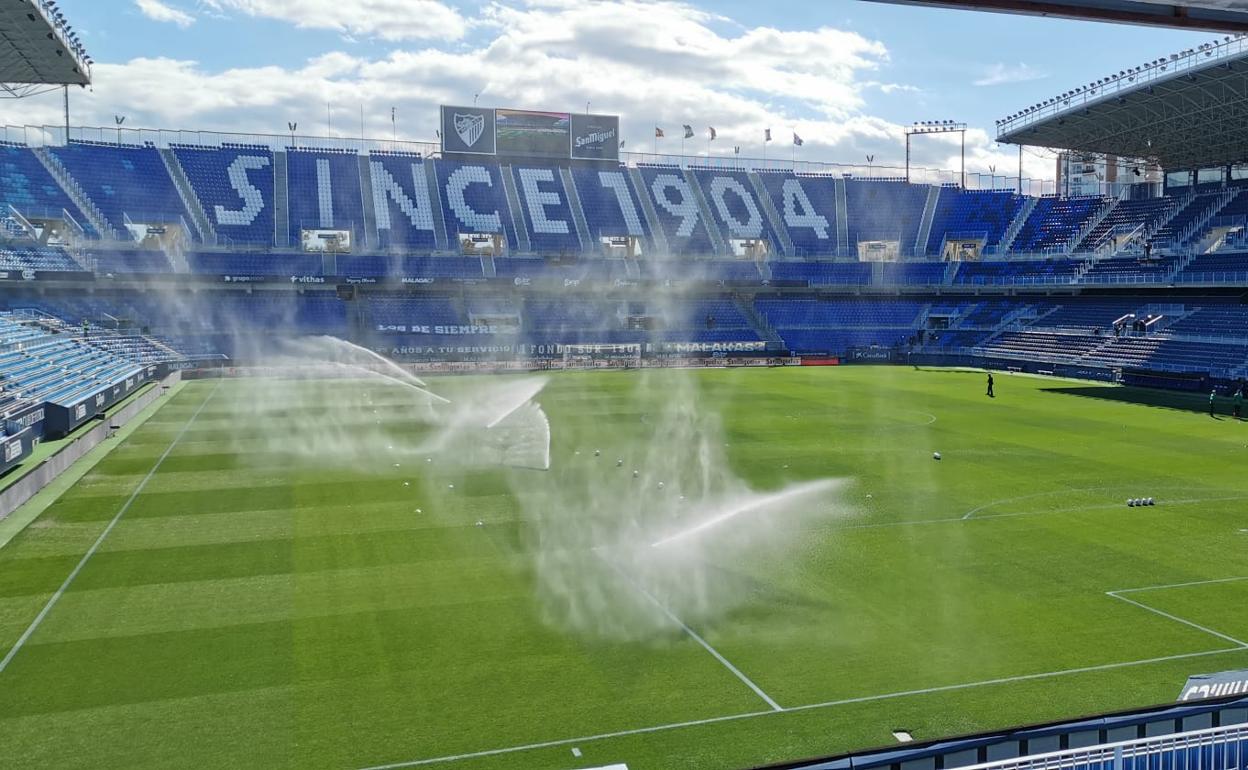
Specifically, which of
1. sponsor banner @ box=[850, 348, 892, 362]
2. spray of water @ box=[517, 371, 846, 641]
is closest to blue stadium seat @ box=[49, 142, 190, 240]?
sponsor banner @ box=[850, 348, 892, 362]

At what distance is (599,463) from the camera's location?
29766mm

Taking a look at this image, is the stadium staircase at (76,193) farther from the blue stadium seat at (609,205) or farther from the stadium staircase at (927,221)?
the stadium staircase at (927,221)

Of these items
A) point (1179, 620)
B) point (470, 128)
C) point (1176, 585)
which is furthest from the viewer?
point (470, 128)

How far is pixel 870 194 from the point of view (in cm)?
9350

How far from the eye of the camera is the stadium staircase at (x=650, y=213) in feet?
276

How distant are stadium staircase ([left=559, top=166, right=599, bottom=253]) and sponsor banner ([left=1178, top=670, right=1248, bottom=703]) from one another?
240 ft

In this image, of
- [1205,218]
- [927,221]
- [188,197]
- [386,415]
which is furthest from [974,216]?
[188,197]

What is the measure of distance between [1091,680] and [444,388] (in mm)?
43137

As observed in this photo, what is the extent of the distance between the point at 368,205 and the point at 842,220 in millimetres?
42562

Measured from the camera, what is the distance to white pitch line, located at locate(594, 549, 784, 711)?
13.1 m

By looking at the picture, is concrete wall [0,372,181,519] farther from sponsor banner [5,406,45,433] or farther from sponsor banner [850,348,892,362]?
sponsor banner [850,348,892,362]

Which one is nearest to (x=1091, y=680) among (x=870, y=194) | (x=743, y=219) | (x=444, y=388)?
(x=444, y=388)

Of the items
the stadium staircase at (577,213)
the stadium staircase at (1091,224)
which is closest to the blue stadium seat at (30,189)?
the stadium staircase at (577,213)

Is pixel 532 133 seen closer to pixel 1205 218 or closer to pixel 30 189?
pixel 30 189
